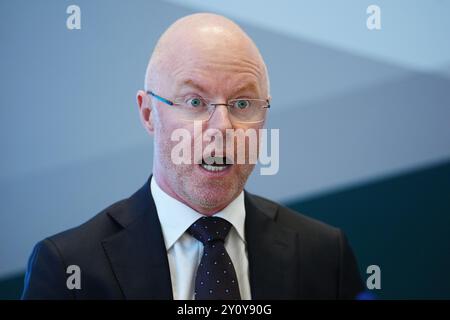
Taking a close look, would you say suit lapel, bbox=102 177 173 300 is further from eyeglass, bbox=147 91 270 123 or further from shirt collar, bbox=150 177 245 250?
eyeglass, bbox=147 91 270 123

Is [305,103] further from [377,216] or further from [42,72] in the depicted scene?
[42,72]

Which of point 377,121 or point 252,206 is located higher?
point 377,121

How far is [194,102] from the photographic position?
1770 mm

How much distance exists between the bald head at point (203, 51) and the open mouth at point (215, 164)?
0.25 meters

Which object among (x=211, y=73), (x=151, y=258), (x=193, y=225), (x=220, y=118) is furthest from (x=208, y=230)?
(x=211, y=73)

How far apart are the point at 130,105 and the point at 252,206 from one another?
1.75ft

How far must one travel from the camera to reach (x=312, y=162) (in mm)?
2090

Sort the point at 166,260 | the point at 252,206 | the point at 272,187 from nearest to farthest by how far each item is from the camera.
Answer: the point at 166,260 < the point at 252,206 < the point at 272,187

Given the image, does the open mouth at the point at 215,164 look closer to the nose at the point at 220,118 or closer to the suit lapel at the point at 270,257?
the nose at the point at 220,118

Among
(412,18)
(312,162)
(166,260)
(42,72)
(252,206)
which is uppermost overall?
(412,18)

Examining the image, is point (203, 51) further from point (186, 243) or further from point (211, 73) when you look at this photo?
point (186, 243)

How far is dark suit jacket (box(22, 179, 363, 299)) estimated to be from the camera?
1.75 meters

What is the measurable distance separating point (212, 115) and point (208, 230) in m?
0.35

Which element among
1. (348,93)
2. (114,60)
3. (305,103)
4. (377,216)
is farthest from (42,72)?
(377,216)
